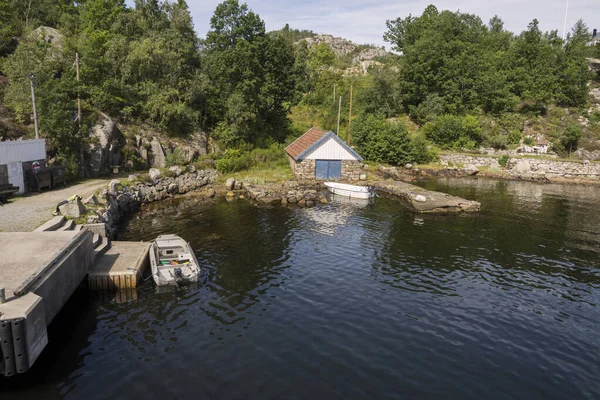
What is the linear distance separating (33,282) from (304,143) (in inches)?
1626

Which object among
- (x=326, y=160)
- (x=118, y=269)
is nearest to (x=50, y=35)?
(x=326, y=160)

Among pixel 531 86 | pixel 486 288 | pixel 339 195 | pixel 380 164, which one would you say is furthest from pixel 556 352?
pixel 531 86

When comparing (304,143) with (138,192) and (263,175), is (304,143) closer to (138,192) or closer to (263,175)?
(263,175)

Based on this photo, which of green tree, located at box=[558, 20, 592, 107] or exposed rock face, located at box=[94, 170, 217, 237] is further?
green tree, located at box=[558, 20, 592, 107]

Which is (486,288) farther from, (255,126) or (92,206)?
(255,126)

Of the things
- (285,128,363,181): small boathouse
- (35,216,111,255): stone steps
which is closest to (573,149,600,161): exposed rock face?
(285,128,363,181): small boathouse

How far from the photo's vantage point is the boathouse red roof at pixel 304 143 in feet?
167

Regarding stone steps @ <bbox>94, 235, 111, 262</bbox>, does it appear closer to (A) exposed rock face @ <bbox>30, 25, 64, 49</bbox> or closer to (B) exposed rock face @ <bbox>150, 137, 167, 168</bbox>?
(B) exposed rock face @ <bbox>150, 137, 167, 168</bbox>

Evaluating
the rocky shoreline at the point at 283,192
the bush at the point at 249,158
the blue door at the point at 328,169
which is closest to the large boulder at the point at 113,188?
the rocky shoreline at the point at 283,192

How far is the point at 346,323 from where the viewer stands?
61.3ft

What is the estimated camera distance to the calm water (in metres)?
14.5

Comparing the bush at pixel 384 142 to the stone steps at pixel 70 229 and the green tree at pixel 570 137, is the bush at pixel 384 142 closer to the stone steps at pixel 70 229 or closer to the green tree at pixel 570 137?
the green tree at pixel 570 137

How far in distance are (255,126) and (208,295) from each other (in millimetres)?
41270

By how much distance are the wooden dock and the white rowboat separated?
2531 cm
